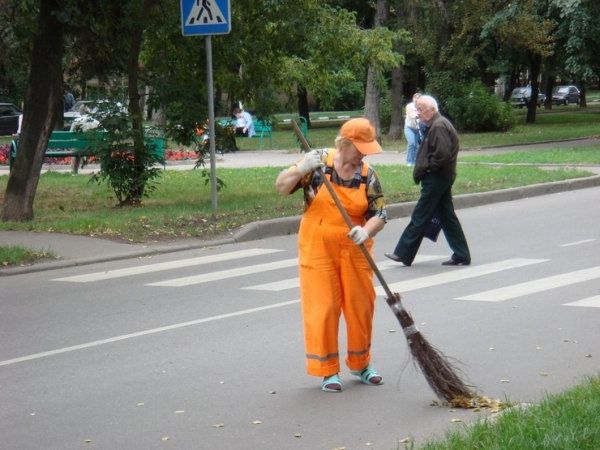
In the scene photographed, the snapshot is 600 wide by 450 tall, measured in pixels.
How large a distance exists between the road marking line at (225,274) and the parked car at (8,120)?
38357 millimetres

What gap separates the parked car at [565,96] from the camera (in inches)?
3164

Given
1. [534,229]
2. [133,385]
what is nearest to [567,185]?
[534,229]

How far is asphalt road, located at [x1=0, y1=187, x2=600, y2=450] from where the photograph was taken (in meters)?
5.93

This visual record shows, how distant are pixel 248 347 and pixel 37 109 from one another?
26.3 feet

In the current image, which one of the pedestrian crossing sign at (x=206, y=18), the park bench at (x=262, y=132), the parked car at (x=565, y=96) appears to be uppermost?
the pedestrian crossing sign at (x=206, y=18)

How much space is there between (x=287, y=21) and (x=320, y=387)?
10.8 meters

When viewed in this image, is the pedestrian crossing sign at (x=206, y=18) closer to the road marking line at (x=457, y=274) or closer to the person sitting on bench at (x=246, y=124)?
the road marking line at (x=457, y=274)

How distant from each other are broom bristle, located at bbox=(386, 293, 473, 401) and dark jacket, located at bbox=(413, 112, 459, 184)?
17.3ft

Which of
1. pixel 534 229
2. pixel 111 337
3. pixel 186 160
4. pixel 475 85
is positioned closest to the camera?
pixel 111 337

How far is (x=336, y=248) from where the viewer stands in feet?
21.3

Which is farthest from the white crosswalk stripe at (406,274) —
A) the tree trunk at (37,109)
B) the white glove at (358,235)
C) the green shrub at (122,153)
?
the green shrub at (122,153)

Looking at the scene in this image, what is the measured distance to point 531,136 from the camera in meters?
35.6

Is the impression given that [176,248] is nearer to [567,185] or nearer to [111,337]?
[111,337]

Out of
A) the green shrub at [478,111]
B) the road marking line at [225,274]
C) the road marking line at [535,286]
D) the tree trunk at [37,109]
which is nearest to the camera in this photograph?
Result: the road marking line at [535,286]
